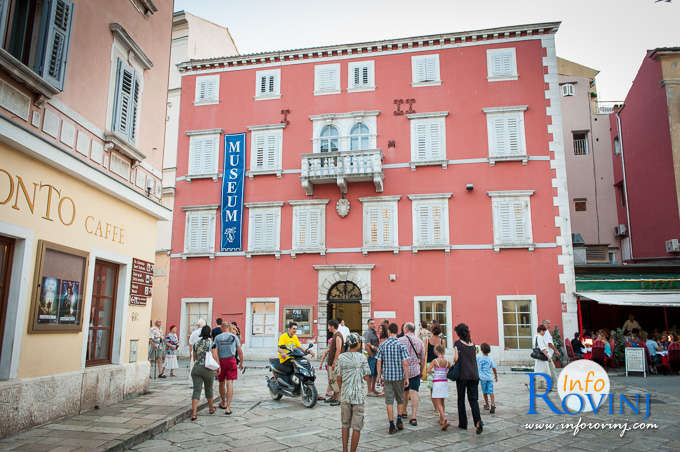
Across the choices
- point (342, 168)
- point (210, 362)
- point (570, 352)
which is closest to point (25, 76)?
point (210, 362)

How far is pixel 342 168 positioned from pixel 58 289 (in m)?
11.4

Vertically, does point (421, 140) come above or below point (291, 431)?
above

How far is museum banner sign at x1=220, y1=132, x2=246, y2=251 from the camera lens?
728 inches

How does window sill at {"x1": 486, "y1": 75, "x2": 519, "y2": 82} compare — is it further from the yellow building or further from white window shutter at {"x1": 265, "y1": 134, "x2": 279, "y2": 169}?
the yellow building

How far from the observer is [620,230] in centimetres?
2300

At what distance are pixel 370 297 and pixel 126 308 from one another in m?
9.55

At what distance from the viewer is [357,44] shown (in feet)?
61.8

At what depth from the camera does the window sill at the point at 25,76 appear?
20.2 feet

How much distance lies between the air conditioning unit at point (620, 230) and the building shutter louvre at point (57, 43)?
24.0 meters

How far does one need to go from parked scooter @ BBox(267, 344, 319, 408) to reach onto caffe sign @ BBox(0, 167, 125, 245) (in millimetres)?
4303

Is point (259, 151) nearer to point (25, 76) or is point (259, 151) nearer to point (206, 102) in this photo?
point (206, 102)

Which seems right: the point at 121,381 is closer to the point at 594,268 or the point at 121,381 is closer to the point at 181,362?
the point at 181,362

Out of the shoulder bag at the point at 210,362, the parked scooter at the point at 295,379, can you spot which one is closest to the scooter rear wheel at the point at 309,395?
the parked scooter at the point at 295,379

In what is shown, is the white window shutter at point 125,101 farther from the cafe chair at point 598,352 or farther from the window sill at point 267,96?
the cafe chair at point 598,352
